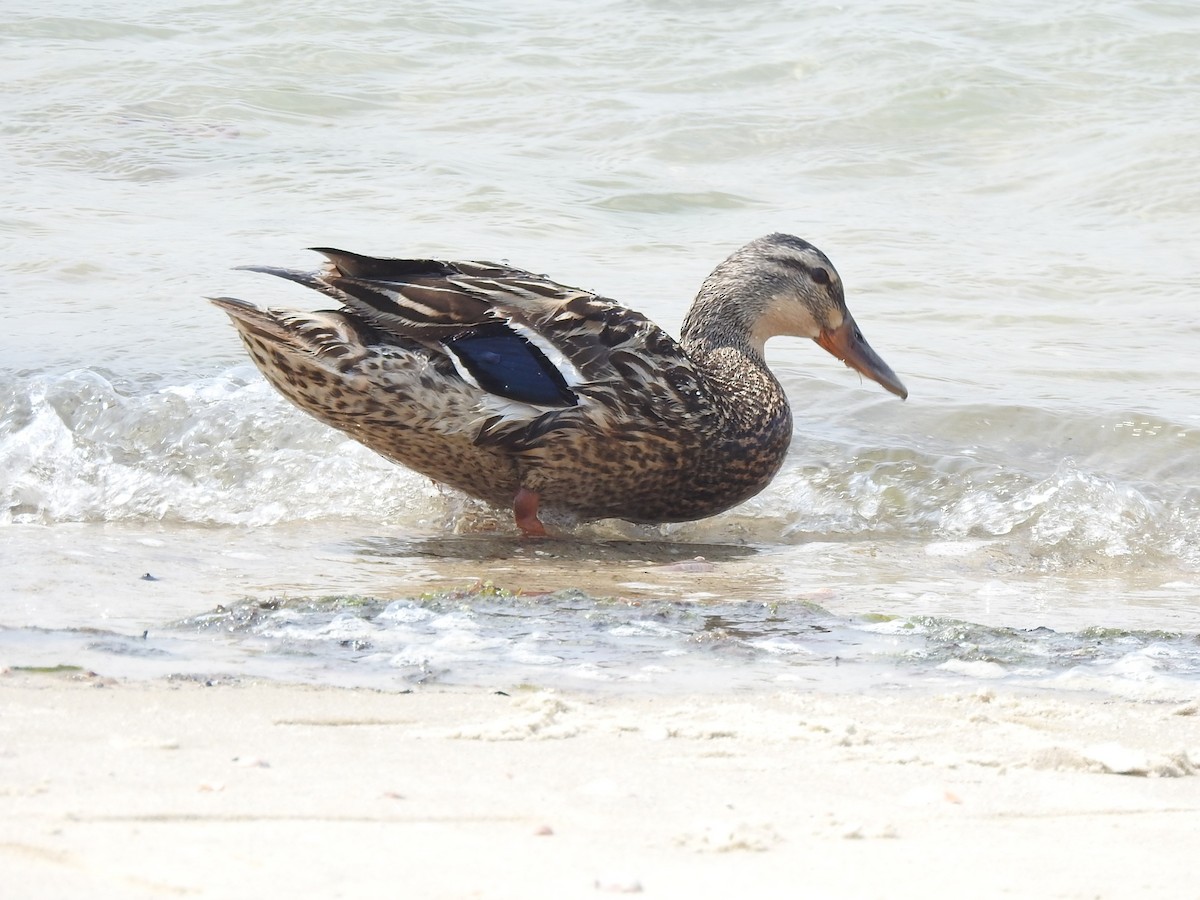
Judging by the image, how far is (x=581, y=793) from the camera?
2688 mm

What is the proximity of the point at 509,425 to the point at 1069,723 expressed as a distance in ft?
9.23

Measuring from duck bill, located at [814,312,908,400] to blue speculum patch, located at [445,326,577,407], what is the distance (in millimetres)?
1918

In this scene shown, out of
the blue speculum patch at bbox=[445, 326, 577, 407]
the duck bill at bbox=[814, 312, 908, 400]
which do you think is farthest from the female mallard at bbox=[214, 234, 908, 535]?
the duck bill at bbox=[814, 312, 908, 400]

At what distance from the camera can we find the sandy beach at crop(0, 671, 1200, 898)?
2.26 m

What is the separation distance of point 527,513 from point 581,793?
3.37 metres

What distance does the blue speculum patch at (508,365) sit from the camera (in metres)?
5.72

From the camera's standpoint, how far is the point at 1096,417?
7.64 metres

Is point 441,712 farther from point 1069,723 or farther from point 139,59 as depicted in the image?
point 139,59

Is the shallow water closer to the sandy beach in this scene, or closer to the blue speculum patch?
the sandy beach

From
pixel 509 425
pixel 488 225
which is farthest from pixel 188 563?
pixel 488 225

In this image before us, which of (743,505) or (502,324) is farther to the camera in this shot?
(743,505)

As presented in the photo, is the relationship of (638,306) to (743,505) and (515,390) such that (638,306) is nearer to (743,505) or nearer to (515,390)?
(743,505)

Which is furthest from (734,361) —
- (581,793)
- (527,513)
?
(581,793)

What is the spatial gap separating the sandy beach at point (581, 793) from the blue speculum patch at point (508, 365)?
2.39 metres
